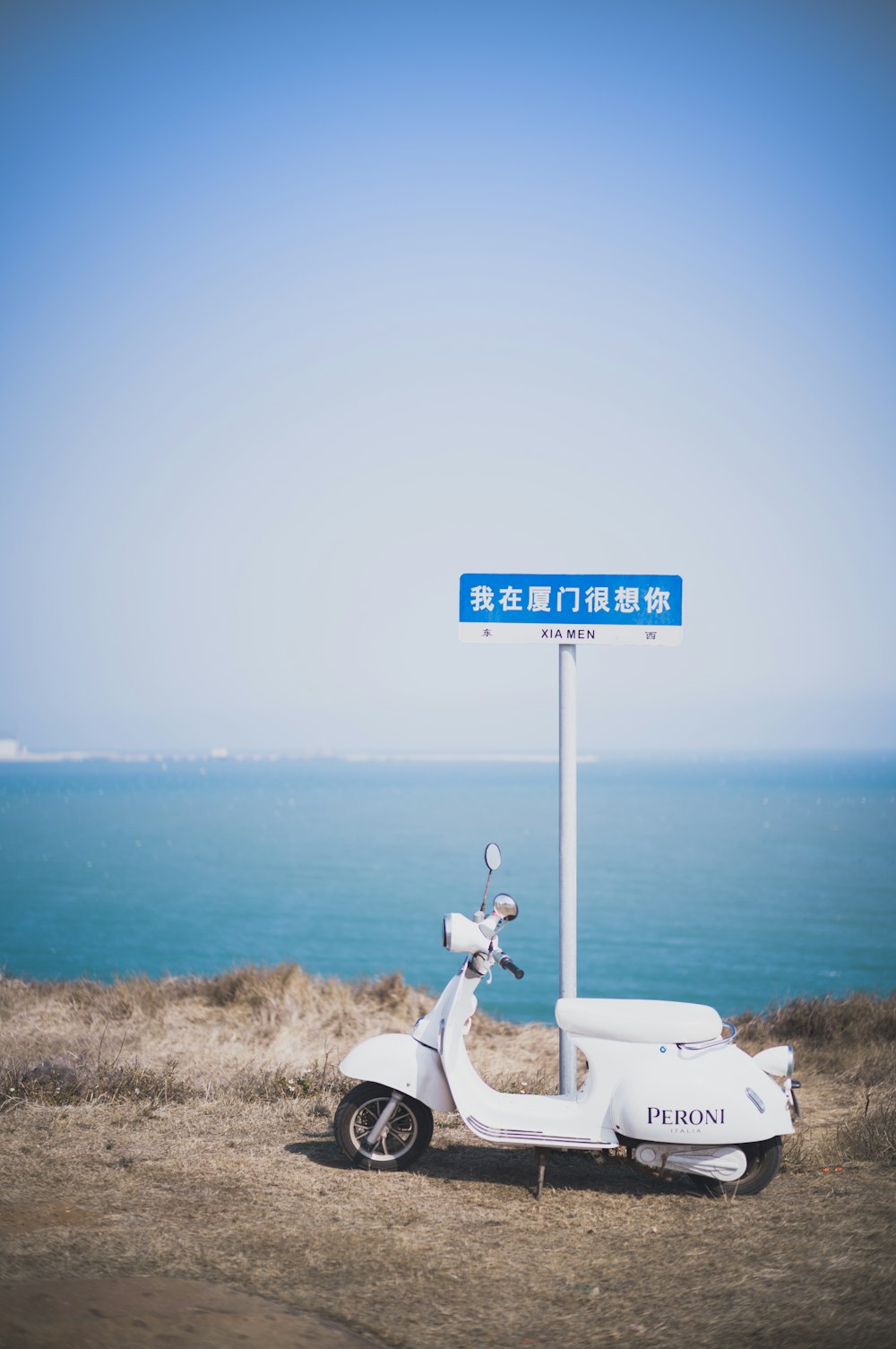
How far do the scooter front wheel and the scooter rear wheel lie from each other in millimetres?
1478

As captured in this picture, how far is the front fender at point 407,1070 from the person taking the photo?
531cm

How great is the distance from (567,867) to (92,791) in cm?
15006

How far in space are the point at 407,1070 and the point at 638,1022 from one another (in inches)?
45.8

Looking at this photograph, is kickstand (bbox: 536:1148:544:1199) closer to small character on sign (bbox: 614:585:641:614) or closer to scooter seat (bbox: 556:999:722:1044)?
scooter seat (bbox: 556:999:722:1044)

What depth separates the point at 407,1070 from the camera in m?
5.34

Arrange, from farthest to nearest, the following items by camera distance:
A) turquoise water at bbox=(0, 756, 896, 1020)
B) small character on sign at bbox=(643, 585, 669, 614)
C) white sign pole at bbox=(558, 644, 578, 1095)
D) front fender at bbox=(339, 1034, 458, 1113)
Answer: turquoise water at bbox=(0, 756, 896, 1020) → small character on sign at bbox=(643, 585, 669, 614) → white sign pole at bbox=(558, 644, 578, 1095) → front fender at bbox=(339, 1034, 458, 1113)

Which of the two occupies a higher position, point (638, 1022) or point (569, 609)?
point (569, 609)

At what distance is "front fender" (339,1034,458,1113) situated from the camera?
17.4 feet

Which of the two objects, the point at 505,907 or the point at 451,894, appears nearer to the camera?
the point at 505,907

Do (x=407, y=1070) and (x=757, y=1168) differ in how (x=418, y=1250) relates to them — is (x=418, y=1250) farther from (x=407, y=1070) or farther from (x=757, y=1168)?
(x=757, y=1168)

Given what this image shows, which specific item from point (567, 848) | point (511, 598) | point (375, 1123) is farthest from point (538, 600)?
point (375, 1123)

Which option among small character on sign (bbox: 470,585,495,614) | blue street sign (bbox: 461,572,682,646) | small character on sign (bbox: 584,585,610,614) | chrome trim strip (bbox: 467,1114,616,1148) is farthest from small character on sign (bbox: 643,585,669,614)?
chrome trim strip (bbox: 467,1114,616,1148)

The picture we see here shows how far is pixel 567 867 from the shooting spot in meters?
5.95

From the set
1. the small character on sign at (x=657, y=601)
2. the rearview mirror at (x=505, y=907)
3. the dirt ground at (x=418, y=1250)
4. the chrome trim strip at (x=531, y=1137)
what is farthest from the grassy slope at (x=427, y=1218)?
the small character on sign at (x=657, y=601)
